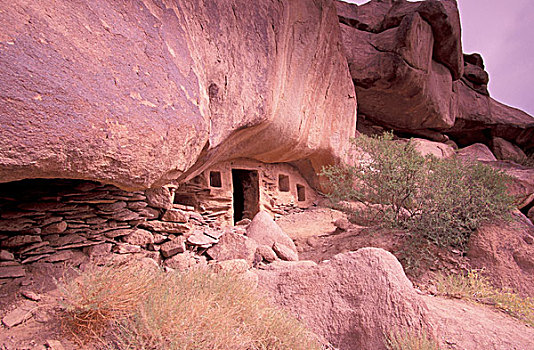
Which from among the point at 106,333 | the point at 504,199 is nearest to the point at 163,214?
the point at 106,333

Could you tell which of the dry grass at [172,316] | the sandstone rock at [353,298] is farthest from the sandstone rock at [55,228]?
the sandstone rock at [353,298]

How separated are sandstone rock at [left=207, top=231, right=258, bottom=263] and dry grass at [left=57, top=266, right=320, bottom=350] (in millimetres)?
1055

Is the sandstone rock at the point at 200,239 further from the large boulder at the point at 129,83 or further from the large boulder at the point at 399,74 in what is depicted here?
the large boulder at the point at 399,74

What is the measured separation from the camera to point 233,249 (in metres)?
3.41

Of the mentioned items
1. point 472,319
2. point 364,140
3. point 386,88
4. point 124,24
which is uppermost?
point 386,88

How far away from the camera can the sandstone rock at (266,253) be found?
3367 millimetres

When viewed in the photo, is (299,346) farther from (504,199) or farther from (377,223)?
(504,199)

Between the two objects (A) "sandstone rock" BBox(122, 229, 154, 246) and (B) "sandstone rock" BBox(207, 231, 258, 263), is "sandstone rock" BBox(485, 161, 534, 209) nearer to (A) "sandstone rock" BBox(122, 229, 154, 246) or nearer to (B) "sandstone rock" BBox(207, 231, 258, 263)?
(B) "sandstone rock" BBox(207, 231, 258, 263)

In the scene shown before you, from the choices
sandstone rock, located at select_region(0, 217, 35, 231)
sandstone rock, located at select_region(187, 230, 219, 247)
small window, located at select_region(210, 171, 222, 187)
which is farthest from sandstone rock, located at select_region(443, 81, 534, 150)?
sandstone rock, located at select_region(0, 217, 35, 231)

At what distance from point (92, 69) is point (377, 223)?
4.48 meters

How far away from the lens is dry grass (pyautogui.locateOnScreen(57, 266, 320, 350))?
5.49ft

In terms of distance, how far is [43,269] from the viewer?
239 cm

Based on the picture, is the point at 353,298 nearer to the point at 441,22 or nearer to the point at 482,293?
the point at 482,293

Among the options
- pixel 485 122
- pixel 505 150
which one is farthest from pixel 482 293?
pixel 505 150
